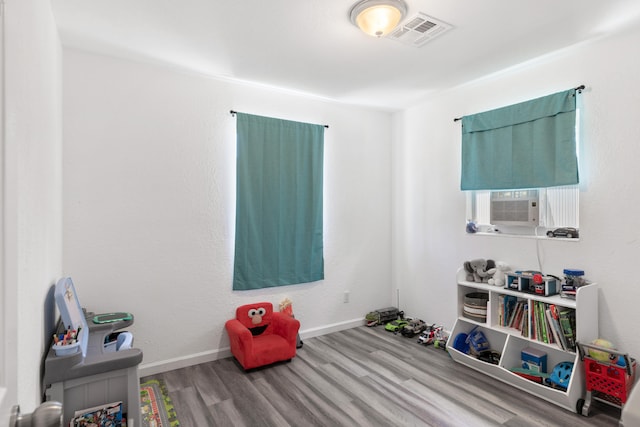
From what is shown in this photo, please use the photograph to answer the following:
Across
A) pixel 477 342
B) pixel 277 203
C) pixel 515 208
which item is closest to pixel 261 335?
pixel 277 203

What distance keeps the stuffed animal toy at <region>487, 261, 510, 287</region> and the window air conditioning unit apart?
388mm

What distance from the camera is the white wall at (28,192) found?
3.12 ft

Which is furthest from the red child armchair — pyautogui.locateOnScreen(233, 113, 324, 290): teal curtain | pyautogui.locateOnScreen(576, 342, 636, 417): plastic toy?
pyautogui.locateOnScreen(576, 342, 636, 417): plastic toy

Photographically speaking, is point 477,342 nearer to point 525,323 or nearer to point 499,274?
point 525,323

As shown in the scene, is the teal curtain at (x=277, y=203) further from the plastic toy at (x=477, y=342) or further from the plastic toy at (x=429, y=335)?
the plastic toy at (x=477, y=342)

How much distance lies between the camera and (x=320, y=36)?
253 cm

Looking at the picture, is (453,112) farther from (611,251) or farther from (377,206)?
(611,251)

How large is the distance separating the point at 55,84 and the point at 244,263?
199 centimetres

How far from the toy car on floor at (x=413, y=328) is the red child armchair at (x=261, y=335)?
128 cm

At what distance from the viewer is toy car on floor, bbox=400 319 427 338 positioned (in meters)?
3.85

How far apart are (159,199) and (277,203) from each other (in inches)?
43.0

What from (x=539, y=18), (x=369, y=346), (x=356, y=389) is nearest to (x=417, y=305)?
(x=369, y=346)

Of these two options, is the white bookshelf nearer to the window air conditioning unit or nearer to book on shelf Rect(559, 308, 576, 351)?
book on shelf Rect(559, 308, 576, 351)

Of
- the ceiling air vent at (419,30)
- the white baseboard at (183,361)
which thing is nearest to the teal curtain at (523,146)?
the ceiling air vent at (419,30)
